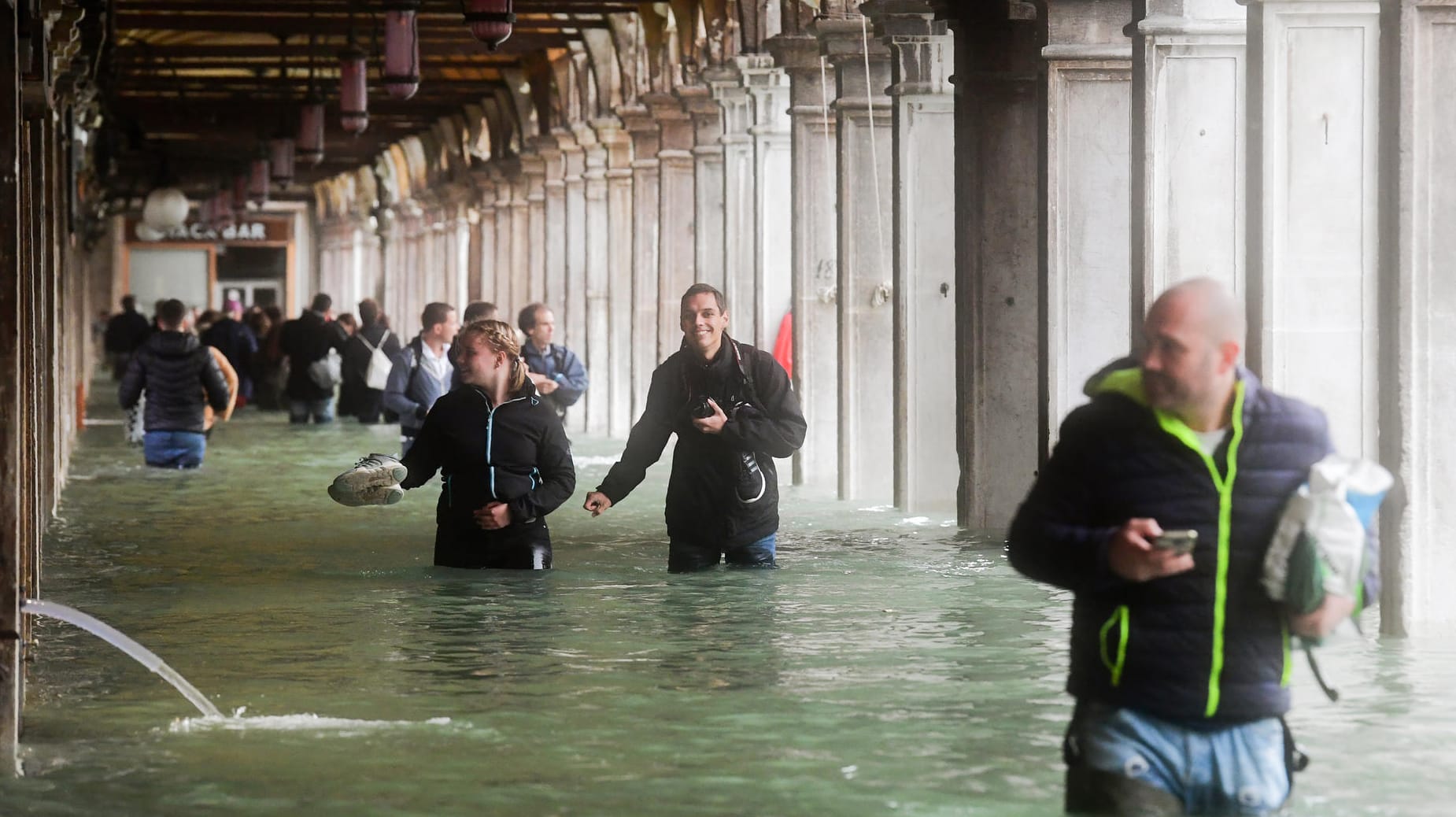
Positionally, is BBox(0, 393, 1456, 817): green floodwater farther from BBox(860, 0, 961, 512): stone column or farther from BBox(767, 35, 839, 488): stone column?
BBox(767, 35, 839, 488): stone column

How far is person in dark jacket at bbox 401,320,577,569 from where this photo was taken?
1212 cm

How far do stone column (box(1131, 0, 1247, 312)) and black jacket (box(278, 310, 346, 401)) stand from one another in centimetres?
2070

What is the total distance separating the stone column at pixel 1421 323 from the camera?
10.2m

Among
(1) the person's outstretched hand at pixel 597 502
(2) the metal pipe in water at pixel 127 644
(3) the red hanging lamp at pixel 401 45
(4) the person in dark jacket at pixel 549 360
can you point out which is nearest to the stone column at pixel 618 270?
(4) the person in dark jacket at pixel 549 360

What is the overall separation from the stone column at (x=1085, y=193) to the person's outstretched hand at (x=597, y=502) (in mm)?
3766

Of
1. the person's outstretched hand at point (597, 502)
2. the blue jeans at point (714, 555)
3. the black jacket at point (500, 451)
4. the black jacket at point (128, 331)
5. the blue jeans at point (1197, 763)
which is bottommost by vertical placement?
the blue jeans at point (714, 555)

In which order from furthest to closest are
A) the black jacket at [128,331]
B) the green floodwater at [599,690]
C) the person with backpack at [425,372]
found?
the black jacket at [128,331], the person with backpack at [425,372], the green floodwater at [599,690]

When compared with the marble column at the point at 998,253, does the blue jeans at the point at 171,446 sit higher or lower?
lower

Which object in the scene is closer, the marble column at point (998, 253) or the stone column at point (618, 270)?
the marble column at point (998, 253)

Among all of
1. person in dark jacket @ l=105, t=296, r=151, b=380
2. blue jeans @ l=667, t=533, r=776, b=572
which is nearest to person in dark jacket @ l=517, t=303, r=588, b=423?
blue jeans @ l=667, t=533, r=776, b=572

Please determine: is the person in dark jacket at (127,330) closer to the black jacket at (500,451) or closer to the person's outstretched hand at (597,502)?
the black jacket at (500,451)

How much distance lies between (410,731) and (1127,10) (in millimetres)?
7566

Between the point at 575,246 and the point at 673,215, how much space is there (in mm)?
7101

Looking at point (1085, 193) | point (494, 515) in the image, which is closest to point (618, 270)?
point (1085, 193)
